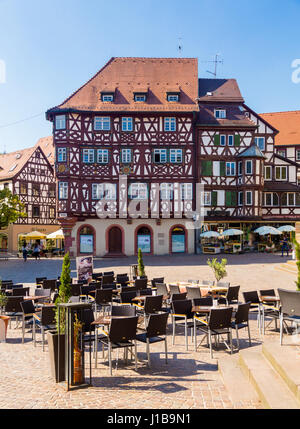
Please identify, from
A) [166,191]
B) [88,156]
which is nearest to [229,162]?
[166,191]

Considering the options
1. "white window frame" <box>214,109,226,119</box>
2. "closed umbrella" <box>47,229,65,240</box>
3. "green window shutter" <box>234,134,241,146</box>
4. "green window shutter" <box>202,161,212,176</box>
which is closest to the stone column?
"closed umbrella" <box>47,229,65,240</box>

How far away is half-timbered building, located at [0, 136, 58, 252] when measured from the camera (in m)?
43.5

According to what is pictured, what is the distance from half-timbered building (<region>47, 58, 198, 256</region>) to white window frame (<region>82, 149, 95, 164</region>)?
69mm

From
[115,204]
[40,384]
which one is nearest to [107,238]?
[115,204]

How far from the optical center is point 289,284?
57.2 ft

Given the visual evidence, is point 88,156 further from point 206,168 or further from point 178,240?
point 178,240

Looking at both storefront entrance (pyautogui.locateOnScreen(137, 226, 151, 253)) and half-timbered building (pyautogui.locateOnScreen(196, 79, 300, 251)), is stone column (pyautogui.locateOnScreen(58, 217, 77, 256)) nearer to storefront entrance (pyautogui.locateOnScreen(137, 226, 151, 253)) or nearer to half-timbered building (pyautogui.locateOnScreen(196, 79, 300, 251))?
storefront entrance (pyautogui.locateOnScreen(137, 226, 151, 253))

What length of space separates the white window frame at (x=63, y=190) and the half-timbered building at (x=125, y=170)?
0.25ft

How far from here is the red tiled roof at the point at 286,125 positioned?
145 feet

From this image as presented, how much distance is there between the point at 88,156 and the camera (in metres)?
33.6

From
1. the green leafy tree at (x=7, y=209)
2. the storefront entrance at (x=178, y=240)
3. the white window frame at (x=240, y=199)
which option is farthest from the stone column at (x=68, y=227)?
the white window frame at (x=240, y=199)

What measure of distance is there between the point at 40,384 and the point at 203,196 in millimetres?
29412
